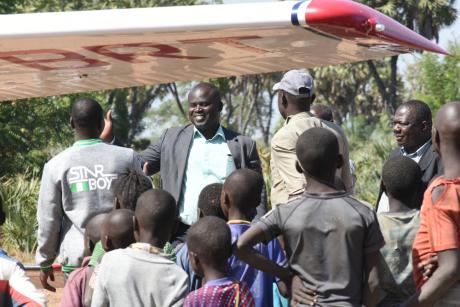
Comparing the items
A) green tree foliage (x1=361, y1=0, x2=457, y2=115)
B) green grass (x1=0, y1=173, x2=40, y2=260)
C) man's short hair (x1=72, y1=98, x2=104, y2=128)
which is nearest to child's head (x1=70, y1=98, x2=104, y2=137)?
man's short hair (x1=72, y1=98, x2=104, y2=128)

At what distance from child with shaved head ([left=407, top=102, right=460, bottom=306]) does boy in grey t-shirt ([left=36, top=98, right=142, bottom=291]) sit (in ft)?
8.33

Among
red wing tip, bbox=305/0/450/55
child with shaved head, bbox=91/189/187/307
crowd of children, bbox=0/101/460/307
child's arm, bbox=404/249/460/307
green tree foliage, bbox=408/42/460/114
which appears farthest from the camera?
green tree foliage, bbox=408/42/460/114

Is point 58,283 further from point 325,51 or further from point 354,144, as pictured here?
point 354,144

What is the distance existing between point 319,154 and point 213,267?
0.73 metres

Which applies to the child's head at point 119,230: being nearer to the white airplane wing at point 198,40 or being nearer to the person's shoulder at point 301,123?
the person's shoulder at point 301,123

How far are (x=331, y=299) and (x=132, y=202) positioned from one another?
1795 millimetres

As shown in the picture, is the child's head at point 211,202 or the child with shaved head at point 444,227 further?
the child's head at point 211,202

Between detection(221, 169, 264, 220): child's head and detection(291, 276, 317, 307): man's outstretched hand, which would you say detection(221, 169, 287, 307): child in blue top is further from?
detection(291, 276, 317, 307): man's outstretched hand

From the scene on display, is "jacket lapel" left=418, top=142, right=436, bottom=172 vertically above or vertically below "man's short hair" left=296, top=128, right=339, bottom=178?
below

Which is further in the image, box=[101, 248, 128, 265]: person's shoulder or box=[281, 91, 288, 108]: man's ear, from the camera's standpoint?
box=[281, 91, 288, 108]: man's ear

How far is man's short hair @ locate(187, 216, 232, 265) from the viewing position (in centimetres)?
477

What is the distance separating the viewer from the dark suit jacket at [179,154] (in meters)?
7.03

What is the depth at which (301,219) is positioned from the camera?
15.0ft

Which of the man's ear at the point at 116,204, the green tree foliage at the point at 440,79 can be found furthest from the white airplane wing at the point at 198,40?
the green tree foliage at the point at 440,79
